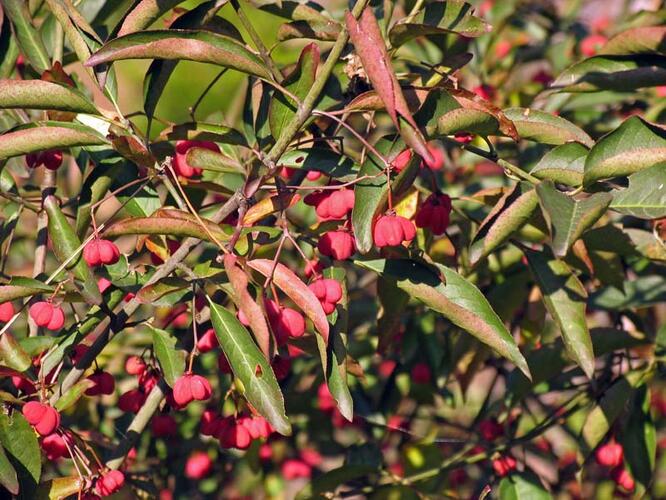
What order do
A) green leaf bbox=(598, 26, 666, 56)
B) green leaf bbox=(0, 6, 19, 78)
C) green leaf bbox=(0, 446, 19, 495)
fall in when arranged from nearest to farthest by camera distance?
green leaf bbox=(0, 446, 19, 495) < green leaf bbox=(598, 26, 666, 56) < green leaf bbox=(0, 6, 19, 78)

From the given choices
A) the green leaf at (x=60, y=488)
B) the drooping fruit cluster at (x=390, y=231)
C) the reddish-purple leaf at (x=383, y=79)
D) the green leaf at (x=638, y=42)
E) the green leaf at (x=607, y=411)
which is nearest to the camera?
the reddish-purple leaf at (x=383, y=79)

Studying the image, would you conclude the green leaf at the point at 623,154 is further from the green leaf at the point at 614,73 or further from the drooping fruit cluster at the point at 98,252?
the drooping fruit cluster at the point at 98,252

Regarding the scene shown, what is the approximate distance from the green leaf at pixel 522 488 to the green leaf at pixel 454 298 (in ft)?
2.31

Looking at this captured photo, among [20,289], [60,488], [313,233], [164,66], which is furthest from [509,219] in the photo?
[60,488]

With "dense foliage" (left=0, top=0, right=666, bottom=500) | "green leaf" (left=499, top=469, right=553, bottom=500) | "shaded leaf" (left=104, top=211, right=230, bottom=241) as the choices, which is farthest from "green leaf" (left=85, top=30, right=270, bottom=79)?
"green leaf" (left=499, top=469, right=553, bottom=500)

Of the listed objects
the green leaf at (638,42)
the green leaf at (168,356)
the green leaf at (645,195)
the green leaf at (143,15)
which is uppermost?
the green leaf at (143,15)

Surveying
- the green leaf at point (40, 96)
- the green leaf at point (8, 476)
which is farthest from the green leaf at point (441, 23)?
the green leaf at point (8, 476)

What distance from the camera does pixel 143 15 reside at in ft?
4.53

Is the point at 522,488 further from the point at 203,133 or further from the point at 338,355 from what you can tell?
the point at 203,133

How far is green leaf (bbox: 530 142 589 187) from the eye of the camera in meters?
1.41

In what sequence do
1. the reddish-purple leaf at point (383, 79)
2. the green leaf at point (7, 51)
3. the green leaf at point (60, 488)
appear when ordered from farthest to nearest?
the green leaf at point (7, 51), the green leaf at point (60, 488), the reddish-purple leaf at point (383, 79)

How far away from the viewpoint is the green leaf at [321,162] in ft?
4.70

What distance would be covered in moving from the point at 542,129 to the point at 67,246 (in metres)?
0.74

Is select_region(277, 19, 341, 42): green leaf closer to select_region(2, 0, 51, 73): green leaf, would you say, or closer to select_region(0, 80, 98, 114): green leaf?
select_region(0, 80, 98, 114): green leaf
